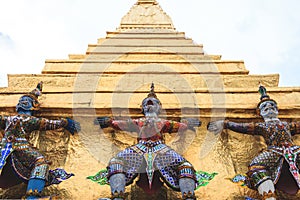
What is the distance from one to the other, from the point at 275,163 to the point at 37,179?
2.53 m

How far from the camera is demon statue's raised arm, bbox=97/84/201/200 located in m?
3.70

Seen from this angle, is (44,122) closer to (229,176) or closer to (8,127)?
(8,127)

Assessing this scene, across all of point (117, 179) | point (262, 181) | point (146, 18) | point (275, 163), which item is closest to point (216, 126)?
point (275, 163)

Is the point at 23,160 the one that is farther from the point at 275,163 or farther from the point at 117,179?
the point at 275,163

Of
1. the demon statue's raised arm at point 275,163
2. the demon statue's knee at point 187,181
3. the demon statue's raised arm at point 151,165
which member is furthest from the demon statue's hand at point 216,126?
the demon statue's knee at point 187,181

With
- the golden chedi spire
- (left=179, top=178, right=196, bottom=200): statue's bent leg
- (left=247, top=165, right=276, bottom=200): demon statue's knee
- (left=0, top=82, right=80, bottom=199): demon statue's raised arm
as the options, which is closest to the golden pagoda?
(left=0, top=82, right=80, bottom=199): demon statue's raised arm

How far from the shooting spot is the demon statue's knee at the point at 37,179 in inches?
142

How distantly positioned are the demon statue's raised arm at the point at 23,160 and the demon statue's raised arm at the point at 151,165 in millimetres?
648

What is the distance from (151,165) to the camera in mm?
3898

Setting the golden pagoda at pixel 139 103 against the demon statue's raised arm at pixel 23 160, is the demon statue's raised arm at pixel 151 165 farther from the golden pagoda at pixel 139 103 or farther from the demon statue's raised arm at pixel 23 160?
the demon statue's raised arm at pixel 23 160

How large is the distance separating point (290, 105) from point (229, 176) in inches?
65.2

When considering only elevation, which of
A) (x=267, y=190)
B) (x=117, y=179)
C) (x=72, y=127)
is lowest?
(x=267, y=190)

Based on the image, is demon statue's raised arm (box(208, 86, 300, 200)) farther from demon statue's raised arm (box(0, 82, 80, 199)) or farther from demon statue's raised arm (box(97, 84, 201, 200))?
demon statue's raised arm (box(0, 82, 80, 199))

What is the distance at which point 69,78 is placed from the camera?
6.75 m
